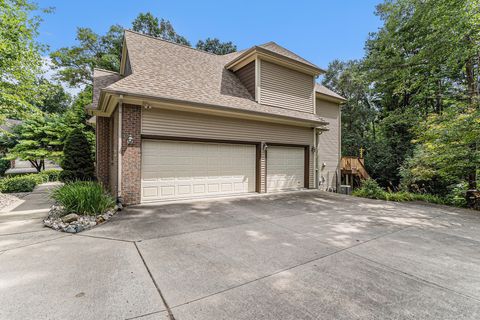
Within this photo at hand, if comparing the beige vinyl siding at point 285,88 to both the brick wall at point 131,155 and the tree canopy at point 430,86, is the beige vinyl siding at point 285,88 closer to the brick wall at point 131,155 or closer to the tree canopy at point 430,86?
the tree canopy at point 430,86

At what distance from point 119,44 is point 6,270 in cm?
2396

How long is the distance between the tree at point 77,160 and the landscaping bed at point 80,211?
4.36 metres

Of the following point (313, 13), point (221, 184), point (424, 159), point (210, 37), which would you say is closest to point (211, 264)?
point (221, 184)

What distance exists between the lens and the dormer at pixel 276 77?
946cm

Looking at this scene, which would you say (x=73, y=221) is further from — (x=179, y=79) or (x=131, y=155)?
(x=179, y=79)

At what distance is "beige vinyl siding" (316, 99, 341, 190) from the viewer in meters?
12.9

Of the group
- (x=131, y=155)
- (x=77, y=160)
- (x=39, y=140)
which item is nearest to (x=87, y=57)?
(x=39, y=140)

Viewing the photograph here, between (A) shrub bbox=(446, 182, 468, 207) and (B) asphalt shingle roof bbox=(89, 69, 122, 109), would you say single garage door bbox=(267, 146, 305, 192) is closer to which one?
(A) shrub bbox=(446, 182, 468, 207)

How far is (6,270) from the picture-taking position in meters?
2.87

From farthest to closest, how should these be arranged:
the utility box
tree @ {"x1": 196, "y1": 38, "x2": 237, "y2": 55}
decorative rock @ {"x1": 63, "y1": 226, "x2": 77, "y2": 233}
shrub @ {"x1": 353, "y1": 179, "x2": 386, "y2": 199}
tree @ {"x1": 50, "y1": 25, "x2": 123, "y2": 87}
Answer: tree @ {"x1": 196, "y1": 38, "x2": 237, "y2": 55} → tree @ {"x1": 50, "y1": 25, "x2": 123, "y2": 87} → the utility box → shrub @ {"x1": 353, "y1": 179, "x2": 386, "y2": 199} → decorative rock @ {"x1": 63, "y1": 226, "x2": 77, "y2": 233}

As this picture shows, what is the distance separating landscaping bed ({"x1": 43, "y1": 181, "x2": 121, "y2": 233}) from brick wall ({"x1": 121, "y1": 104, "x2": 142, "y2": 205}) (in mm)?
800

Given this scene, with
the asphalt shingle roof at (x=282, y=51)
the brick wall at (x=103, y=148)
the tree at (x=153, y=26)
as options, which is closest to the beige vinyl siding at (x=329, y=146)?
the asphalt shingle roof at (x=282, y=51)

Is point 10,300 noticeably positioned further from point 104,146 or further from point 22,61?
point 22,61

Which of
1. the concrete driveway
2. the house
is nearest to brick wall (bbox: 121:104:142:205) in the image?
the house
